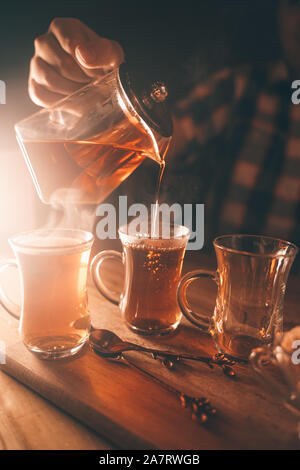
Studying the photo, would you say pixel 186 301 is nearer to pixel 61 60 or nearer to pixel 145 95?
pixel 145 95

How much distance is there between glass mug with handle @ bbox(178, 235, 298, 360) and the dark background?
59.0 inches

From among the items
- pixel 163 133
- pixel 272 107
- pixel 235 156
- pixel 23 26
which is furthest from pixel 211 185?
pixel 23 26

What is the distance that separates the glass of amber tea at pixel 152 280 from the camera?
2.71 feet

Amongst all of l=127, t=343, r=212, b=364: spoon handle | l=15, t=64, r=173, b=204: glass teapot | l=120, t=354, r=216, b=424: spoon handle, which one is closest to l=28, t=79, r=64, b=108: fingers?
l=15, t=64, r=173, b=204: glass teapot

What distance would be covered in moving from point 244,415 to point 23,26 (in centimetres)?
269

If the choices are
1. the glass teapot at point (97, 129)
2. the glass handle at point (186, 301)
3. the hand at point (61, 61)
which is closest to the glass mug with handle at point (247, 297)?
the glass handle at point (186, 301)

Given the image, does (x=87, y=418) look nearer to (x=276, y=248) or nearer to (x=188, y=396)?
(x=188, y=396)

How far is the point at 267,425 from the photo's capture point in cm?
58

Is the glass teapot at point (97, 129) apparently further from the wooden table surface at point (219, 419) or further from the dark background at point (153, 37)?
the dark background at point (153, 37)

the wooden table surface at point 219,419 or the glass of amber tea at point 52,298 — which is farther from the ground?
the glass of amber tea at point 52,298

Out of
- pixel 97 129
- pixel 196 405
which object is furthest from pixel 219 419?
pixel 97 129

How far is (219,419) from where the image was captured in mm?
593

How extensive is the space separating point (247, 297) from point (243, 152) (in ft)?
5.11

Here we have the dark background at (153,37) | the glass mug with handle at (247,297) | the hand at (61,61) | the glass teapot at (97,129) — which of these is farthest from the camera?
the dark background at (153,37)
